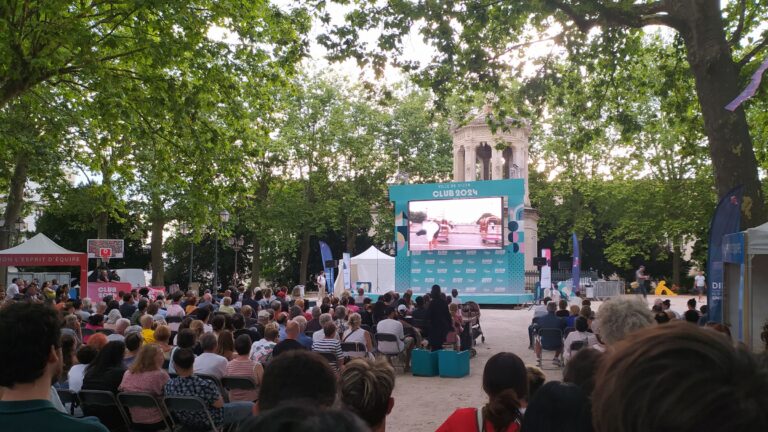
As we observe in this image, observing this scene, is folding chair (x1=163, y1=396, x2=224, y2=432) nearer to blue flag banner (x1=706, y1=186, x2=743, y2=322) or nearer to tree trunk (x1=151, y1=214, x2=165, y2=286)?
blue flag banner (x1=706, y1=186, x2=743, y2=322)

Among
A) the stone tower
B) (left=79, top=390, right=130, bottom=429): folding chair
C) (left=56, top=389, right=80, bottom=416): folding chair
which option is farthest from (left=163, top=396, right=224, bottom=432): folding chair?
the stone tower

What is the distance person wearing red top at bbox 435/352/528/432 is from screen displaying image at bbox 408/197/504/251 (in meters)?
24.9

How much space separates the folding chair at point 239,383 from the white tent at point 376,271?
1007 inches

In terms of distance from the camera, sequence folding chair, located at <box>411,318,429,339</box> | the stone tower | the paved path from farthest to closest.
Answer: the stone tower < folding chair, located at <box>411,318,429,339</box> < the paved path

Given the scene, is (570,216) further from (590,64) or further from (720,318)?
(720,318)

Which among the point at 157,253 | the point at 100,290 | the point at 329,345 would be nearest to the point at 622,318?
the point at 329,345

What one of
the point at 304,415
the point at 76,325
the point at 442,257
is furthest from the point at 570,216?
the point at 304,415

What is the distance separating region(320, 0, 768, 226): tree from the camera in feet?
33.4

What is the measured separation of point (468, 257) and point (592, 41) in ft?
57.2

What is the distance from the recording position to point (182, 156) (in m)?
13.0

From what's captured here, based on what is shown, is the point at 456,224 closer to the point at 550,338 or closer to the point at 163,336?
the point at 550,338

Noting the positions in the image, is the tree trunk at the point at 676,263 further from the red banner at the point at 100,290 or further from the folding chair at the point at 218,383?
the folding chair at the point at 218,383

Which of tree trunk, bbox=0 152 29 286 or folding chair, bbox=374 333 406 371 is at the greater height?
tree trunk, bbox=0 152 29 286

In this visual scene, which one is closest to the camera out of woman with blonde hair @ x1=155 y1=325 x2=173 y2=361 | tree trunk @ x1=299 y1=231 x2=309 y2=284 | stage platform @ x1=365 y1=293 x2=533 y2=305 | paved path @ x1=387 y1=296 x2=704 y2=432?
woman with blonde hair @ x1=155 y1=325 x2=173 y2=361
